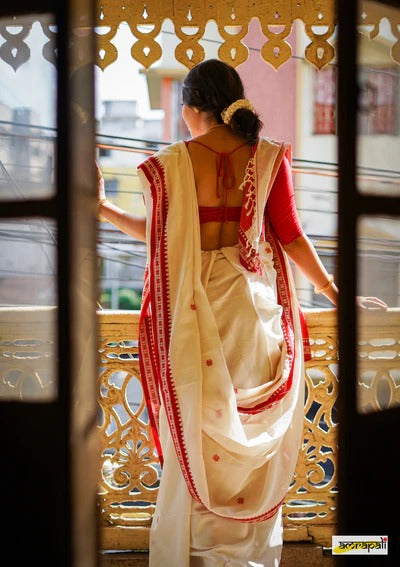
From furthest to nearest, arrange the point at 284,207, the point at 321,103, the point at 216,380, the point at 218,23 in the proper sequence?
1. the point at 321,103
2. the point at 218,23
3. the point at 284,207
4. the point at 216,380

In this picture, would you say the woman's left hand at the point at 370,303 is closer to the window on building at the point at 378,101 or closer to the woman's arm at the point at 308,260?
the window on building at the point at 378,101

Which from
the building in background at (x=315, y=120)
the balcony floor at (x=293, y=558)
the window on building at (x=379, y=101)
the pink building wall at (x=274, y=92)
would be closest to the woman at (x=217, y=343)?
the building in background at (x=315, y=120)

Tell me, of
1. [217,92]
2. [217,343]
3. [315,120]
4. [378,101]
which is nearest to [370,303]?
[378,101]

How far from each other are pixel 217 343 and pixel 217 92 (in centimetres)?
→ 76

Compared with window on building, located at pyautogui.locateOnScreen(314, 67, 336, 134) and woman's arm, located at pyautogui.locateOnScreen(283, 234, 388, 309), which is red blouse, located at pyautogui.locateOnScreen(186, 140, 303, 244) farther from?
window on building, located at pyautogui.locateOnScreen(314, 67, 336, 134)

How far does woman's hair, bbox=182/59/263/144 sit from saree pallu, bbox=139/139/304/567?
9 centimetres

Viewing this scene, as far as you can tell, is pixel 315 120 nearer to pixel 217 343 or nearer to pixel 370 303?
pixel 217 343

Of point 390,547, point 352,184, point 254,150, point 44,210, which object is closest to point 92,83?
point 44,210

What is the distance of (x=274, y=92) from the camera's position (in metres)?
12.3

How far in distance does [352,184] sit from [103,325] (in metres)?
1.46

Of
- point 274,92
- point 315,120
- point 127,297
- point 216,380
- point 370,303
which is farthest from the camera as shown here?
point 127,297

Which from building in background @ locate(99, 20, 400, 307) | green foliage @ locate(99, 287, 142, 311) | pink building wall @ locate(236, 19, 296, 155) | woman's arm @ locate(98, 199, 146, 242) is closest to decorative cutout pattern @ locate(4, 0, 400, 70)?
building in background @ locate(99, 20, 400, 307)

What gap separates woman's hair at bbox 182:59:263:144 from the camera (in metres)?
1.97

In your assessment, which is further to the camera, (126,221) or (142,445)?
(142,445)
